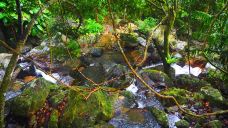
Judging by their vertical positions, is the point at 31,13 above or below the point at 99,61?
above

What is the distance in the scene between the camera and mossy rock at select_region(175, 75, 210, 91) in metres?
10.0

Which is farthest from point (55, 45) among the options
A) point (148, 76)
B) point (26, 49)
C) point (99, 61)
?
point (148, 76)

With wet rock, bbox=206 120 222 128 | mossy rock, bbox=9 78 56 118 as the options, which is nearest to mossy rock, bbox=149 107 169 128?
wet rock, bbox=206 120 222 128

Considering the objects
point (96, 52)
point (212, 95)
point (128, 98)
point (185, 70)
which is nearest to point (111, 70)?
point (128, 98)

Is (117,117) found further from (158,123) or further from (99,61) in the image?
(99,61)

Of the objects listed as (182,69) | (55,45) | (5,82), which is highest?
(5,82)

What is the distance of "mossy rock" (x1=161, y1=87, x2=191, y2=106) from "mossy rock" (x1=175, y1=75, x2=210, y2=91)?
66 centimetres

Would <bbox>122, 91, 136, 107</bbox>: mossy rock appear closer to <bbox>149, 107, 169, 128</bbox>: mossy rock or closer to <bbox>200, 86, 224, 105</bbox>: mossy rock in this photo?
<bbox>149, 107, 169, 128</bbox>: mossy rock

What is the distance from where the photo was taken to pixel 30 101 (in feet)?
25.8

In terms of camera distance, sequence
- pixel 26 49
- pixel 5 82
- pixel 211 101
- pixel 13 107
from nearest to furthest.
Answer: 1. pixel 5 82
2. pixel 13 107
3. pixel 211 101
4. pixel 26 49

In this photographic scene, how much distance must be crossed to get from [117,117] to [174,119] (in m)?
1.58

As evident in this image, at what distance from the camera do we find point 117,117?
823cm

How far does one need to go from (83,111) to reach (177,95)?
9.98ft

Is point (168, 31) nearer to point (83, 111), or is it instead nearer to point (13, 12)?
point (83, 111)
